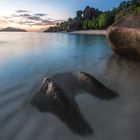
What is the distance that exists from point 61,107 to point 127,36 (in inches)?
206

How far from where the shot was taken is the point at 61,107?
12.6ft

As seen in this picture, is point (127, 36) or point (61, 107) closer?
point (61, 107)

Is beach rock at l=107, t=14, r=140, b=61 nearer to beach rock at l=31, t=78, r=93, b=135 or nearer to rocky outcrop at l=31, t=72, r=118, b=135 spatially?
rocky outcrop at l=31, t=72, r=118, b=135

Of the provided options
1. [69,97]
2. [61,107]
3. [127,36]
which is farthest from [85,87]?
[127,36]

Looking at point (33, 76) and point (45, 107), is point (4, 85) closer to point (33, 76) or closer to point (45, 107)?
point (33, 76)

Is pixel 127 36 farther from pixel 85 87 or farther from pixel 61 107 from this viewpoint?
pixel 61 107

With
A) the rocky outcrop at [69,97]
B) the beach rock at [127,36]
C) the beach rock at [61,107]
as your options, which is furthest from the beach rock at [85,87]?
the beach rock at [127,36]

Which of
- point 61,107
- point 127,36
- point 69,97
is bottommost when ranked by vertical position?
point 127,36

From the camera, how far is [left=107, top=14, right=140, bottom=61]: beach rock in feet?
25.9

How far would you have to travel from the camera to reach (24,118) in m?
3.69

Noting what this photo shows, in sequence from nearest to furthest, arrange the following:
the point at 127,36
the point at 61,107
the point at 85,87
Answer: the point at 61,107, the point at 85,87, the point at 127,36

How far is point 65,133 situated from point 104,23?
74.0 metres

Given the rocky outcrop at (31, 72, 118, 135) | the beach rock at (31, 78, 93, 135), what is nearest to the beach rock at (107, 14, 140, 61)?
the rocky outcrop at (31, 72, 118, 135)

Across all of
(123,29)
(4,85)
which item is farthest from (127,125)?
(123,29)
